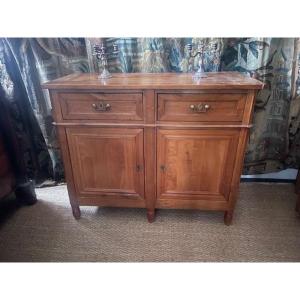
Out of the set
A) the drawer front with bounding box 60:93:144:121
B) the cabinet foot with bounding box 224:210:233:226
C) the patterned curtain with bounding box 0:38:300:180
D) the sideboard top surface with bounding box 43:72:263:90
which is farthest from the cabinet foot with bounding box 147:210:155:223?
the patterned curtain with bounding box 0:38:300:180

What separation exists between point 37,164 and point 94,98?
96cm

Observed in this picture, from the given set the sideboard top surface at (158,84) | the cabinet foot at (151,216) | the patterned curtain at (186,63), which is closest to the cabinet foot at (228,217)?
the cabinet foot at (151,216)

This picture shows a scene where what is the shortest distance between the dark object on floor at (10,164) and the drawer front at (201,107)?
2.93 feet

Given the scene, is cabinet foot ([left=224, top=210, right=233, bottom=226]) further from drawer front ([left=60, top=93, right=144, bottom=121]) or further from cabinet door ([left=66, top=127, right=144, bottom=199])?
drawer front ([left=60, top=93, right=144, bottom=121])

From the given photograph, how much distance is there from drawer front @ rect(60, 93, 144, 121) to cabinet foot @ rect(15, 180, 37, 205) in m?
0.68

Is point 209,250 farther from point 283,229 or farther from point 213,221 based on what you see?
point 283,229

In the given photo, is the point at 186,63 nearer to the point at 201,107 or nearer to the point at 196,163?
the point at 201,107

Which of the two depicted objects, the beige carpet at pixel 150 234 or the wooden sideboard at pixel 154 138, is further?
the beige carpet at pixel 150 234

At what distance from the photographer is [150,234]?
126 centimetres

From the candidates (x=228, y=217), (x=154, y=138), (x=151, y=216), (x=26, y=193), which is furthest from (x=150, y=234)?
(x=26, y=193)

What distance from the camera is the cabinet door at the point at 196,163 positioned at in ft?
3.46

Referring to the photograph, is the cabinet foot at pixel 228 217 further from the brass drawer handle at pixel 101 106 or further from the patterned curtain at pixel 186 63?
the brass drawer handle at pixel 101 106

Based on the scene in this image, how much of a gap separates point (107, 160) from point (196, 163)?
18.3 inches
